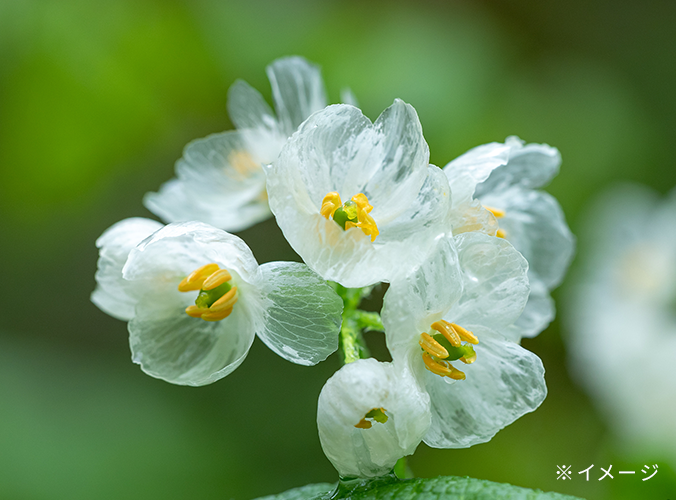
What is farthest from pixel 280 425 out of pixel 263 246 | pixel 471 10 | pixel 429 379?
pixel 471 10

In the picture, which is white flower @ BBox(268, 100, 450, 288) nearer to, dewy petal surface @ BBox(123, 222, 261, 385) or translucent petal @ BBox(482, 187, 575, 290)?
dewy petal surface @ BBox(123, 222, 261, 385)

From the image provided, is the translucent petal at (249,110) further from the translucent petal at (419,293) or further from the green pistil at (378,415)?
the green pistil at (378,415)

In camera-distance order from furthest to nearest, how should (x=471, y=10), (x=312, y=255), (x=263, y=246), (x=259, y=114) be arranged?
(x=471, y=10), (x=263, y=246), (x=259, y=114), (x=312, y=255)

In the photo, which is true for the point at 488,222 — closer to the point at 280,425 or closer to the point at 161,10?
the point at 280,425

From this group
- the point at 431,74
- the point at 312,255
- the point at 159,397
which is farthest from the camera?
the point at 431,74

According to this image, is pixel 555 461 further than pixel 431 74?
No

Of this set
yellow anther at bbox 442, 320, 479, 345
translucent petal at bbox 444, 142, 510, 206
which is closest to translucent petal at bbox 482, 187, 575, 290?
translucent petal at bbox 444, 142, 510, 206
